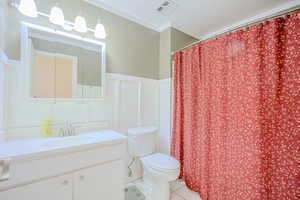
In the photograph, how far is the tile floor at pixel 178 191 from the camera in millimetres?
1541

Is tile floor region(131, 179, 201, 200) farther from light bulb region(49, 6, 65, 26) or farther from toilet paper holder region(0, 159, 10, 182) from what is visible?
light bulb region(49, 6, 65, 26)

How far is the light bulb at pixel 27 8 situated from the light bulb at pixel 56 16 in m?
0.12

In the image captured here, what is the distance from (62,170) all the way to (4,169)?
29 centimetres

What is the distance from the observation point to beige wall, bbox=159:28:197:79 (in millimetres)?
1980

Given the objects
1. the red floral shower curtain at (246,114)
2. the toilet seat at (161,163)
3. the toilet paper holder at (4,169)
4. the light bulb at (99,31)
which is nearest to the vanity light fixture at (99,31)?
the light bulb at (99,31)

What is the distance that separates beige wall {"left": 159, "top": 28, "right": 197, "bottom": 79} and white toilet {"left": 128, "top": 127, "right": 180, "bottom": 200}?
948 millimetres

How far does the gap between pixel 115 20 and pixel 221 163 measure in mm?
2132

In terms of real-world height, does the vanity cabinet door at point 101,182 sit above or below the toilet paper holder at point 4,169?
below

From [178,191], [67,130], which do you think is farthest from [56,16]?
[178,191]

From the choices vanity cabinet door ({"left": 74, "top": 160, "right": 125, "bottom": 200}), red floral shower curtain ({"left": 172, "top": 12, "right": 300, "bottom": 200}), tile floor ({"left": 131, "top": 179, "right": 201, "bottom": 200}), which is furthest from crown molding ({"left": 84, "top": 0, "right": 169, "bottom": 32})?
tile floor ({"left": 131, "top": 179, "right": 201, "bottom": 200})

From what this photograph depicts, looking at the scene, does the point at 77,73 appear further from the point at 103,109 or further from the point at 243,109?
the point at 243,109

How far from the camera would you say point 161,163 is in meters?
1.44

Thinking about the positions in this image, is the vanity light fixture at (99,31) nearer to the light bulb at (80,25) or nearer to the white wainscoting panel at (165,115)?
the light bulb at (80,25)

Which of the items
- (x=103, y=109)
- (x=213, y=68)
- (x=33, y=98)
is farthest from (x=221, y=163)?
(x=33, y=98)
